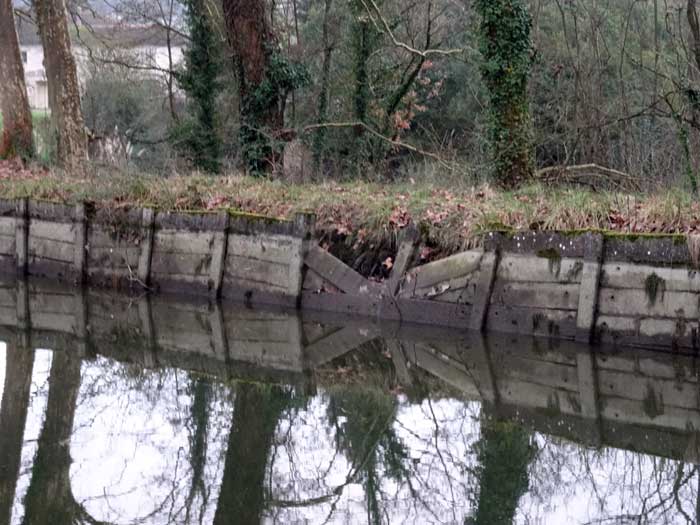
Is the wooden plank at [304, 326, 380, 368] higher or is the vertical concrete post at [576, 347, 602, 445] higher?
the wooden plank at [304, 326, 380, 368]

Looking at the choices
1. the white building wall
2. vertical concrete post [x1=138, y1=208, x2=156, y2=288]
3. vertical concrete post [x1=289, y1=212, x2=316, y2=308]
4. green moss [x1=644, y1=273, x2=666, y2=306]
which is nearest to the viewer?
green moss [x1=644, y1=273, x2=666, y2=306]

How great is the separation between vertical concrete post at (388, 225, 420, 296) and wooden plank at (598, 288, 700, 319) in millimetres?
2496

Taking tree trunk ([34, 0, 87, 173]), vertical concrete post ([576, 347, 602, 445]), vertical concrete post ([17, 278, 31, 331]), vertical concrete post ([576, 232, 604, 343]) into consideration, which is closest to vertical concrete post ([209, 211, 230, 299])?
vertical concrete post ([17, 278, 31, 331])

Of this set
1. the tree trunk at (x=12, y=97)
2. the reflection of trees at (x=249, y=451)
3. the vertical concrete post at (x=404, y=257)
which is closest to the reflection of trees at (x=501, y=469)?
the reflection of trees at (x=249, y=451)

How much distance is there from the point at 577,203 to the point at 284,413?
191 inches

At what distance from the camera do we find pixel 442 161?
54.2 feet

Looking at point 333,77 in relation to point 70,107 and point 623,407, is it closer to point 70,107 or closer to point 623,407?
point 70,107

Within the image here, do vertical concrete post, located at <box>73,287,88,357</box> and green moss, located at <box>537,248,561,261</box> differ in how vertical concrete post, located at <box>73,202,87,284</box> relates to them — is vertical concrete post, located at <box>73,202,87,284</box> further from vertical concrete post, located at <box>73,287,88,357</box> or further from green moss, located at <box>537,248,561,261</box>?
green moss, located at <box>537,248,561,261</box>

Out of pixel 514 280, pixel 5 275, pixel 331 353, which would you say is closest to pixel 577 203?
pixel 514 280

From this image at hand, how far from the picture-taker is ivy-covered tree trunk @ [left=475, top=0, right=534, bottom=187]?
47.3 feet

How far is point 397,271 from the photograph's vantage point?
1274 cm

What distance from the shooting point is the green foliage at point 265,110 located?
18.6 metres

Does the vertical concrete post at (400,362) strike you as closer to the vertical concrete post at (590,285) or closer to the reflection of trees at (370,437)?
the reflection of trees at (370,437)

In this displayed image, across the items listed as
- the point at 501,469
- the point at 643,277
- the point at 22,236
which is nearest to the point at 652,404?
the point at 643,277
